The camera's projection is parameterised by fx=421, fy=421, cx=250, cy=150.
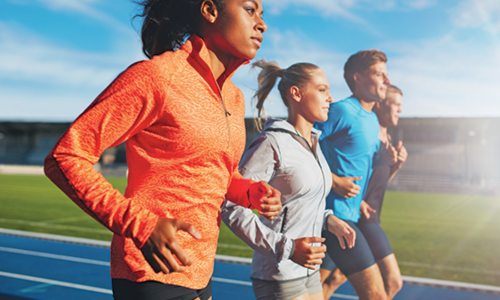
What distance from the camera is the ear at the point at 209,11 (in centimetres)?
144

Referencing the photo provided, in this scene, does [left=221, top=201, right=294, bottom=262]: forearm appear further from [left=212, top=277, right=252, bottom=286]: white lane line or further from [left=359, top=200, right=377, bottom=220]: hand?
[left=212, top=277, right=252, bottom=286]: white lane line

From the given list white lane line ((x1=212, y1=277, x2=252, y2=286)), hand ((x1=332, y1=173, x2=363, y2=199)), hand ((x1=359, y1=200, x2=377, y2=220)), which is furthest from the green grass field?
hand ((x1=332, y1=173, x2=363, y2=199))

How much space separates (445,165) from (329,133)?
110ft

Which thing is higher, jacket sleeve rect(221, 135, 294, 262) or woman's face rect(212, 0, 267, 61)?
woman's face rect(212, 0, 267, 61)

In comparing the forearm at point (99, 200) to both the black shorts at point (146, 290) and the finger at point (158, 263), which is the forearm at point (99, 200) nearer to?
the finger at point (158, 263)

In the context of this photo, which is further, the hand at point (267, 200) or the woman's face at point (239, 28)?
the hand at point (267, 200)

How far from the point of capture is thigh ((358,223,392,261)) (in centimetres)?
323

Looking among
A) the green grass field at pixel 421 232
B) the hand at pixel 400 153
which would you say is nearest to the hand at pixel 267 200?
the hand at pixel 400 153

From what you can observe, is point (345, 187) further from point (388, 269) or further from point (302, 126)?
point (388, 269)

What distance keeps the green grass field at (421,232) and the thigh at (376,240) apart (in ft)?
11.3

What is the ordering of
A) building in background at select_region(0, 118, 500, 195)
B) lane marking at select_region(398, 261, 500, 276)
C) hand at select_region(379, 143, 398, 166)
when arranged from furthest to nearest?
building in background at select_region(0, 118, 500, 195) < lane marking at select_region(398, 261, 500, 276) < hand at select_region(379, 143, 398, 166)

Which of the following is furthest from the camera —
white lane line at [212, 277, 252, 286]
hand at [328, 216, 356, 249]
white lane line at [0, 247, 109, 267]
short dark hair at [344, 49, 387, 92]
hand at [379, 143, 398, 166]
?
white lane line at [0, 247, 109, 267]

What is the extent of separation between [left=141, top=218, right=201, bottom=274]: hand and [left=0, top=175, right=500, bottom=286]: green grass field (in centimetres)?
598

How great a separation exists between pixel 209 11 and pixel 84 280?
14.9 ft
